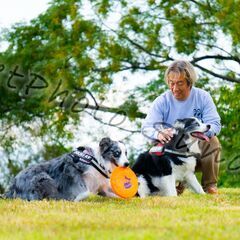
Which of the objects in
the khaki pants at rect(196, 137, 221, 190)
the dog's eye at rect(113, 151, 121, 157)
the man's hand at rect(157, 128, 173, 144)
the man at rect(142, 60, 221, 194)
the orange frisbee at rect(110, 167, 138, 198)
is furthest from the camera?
the khaki pants at rect(196, 137, 221, 190)

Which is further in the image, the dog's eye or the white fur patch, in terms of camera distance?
the white fur patch

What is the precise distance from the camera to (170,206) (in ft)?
21.0

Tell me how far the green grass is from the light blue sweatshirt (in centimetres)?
102

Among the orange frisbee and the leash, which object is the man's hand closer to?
the leash

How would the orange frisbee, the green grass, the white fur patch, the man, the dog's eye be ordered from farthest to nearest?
the white fur patch → the man → the dog's eye → the orange frisbee → the green grass

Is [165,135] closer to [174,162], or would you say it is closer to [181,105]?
[174,162]

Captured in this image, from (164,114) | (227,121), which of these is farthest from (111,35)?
(164,114)

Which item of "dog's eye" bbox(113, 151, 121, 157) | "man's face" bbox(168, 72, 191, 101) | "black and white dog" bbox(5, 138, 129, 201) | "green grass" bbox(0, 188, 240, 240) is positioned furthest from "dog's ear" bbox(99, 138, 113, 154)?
"man's face" bbox(168, 72, 191, 101)

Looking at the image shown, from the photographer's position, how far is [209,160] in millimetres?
8023

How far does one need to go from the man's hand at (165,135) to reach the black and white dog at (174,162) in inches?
2.7

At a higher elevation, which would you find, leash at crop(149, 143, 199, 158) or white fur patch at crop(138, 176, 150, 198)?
leash at crop(149, 143, 199, 158)

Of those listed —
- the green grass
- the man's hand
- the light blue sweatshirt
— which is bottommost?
the green grass

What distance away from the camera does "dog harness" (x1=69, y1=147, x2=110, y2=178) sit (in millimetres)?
7127

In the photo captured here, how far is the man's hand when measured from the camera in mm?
7465
